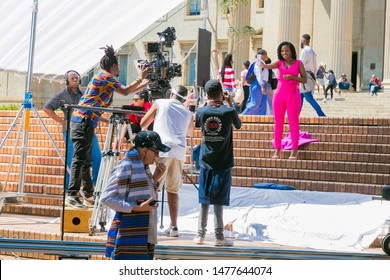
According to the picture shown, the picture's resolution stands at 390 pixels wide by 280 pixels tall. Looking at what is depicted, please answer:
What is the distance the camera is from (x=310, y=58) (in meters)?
18.1

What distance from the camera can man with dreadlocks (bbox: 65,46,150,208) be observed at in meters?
11.1

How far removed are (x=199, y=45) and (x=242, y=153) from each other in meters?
Result: 2.92

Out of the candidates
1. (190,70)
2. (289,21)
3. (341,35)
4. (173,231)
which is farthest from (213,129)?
(190,70)

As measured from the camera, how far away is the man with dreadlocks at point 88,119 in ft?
36.4

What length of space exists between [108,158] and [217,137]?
1142 mm

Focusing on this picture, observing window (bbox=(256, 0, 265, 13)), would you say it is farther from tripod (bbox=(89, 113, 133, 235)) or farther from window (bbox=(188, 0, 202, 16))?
tripod (bbox=(89, 113, 133, 235))

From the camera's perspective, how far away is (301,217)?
11703 mm

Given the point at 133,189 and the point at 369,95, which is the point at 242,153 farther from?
the point at 369,95

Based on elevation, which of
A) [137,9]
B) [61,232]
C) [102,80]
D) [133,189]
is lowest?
[61,232]

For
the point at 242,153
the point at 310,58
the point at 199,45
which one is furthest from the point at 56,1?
the point at 310,58

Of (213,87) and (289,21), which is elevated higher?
(289,21)

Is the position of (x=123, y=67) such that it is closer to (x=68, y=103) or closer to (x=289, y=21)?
(x=289, y=21)

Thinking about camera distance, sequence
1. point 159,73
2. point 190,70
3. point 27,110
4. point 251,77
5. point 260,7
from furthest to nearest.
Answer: point 190,70 → point 260,7 → point 251,77 → point 159,73 → point 27,110

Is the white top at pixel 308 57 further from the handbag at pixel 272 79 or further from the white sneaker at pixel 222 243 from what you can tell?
Result: the white sneaker at pixel 222 243
